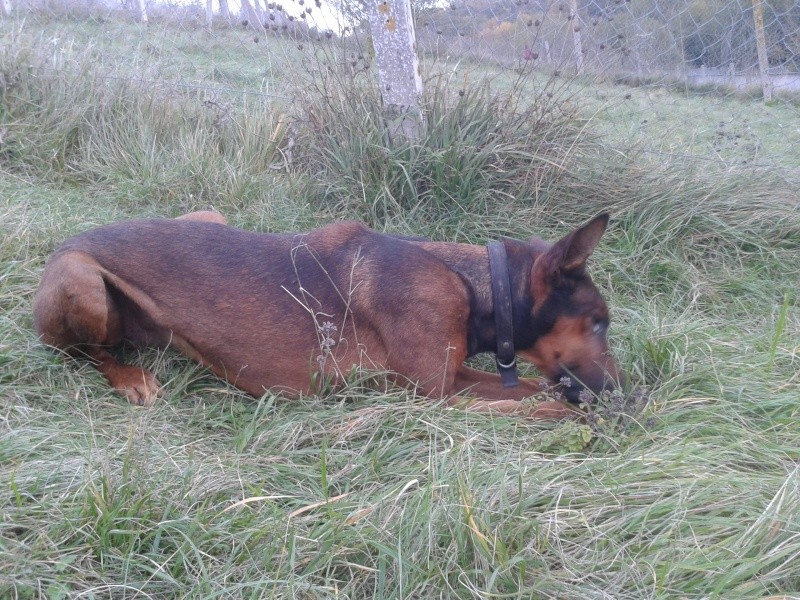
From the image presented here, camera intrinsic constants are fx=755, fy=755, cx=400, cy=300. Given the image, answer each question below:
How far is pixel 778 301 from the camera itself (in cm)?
433

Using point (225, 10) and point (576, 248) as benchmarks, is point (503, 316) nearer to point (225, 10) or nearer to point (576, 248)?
point (576, 248)

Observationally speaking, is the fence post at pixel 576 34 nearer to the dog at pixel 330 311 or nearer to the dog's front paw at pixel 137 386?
the dog at pixel 330 311

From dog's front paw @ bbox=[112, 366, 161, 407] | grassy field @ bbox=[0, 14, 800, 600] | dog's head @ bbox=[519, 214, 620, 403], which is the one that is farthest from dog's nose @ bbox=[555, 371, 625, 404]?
dog's front paw @ bbox=[112, 366, 161, 407]

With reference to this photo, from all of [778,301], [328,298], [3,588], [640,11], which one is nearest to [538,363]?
[328,298]

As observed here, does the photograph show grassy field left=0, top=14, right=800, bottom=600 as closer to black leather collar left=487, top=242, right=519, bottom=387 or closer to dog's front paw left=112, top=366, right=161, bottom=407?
dog's front paw left=112, top=366, right=161, bottom=407

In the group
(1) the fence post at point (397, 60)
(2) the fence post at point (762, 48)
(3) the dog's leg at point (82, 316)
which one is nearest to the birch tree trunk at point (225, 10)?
(1) the fence post at point (397, 60)

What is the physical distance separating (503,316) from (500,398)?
1.33ft

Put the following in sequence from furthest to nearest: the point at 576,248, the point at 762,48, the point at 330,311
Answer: the point at 762,48
the point at 330,311
the point at 576,248

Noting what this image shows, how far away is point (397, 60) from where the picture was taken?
5109 mm

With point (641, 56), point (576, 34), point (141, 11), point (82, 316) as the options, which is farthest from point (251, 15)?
point (82, 316)

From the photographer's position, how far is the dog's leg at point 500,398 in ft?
10.5

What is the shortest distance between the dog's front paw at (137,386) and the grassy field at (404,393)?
7 centimetres

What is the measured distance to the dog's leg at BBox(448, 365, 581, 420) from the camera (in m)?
3.19

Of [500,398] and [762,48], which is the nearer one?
[500,398]
